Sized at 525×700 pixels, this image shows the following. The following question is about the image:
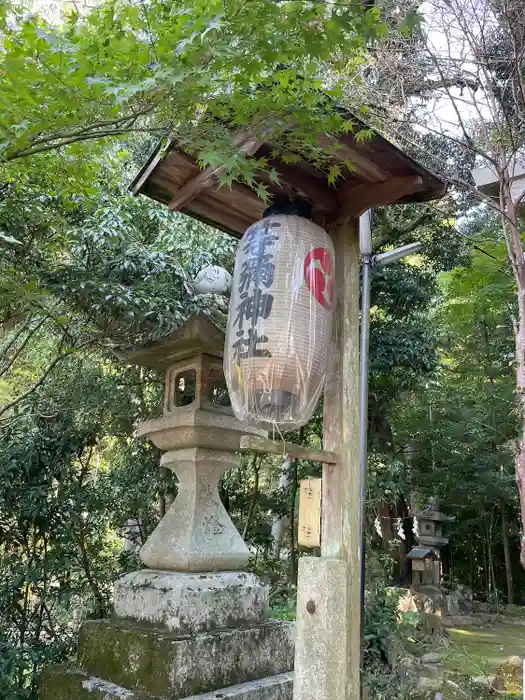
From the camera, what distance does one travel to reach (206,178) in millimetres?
2619

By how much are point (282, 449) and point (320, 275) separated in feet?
2.58

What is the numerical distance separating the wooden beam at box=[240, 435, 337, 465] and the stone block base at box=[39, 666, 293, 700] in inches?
52.8

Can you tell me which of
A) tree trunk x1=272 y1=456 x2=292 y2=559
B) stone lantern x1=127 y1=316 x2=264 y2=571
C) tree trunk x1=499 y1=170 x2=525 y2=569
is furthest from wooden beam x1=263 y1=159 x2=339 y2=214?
tree trunk x1=272 y1=456 x2=292 y2=559

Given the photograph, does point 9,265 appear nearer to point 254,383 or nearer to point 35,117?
point 35,117

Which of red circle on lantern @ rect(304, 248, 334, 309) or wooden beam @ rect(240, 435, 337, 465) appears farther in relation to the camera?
red circle on lantern @ rect(304, 248, 334, 309)

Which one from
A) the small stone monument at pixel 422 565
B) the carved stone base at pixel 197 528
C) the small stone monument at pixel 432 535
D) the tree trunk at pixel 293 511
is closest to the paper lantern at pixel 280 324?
the carved stone base at pixel 197 528

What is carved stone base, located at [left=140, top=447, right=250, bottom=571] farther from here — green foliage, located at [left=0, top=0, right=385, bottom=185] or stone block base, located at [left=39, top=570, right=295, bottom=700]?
green foliage, located at [left=0, top=0, right=385, bottom=185]

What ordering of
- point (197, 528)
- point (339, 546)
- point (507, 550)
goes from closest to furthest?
point (339, 546) < point (197, 528) < point (507, 550)

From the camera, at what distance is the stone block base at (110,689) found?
2643 mm

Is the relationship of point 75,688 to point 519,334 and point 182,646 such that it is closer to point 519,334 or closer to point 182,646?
point 182,646

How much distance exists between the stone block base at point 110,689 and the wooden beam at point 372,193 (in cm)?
251

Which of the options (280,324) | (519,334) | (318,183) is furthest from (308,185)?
(519,334)

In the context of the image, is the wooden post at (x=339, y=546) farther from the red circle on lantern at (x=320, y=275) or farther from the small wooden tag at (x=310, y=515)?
the red circle on lantern at (x=320, y=275)

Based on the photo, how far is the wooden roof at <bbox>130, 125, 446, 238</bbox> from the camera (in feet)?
8.25
